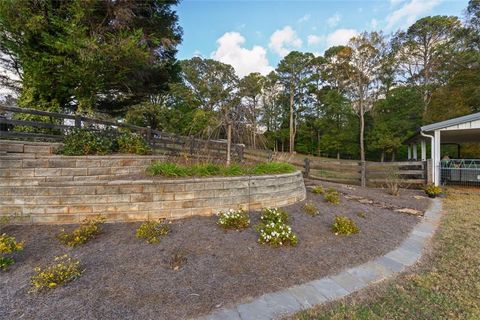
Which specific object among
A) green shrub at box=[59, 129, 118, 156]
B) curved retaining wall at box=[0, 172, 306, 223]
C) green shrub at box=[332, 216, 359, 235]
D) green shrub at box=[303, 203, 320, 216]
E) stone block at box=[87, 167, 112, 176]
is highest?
green shrub at box=[59, 129, 118, 156]

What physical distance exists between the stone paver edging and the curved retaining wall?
204 centimetres

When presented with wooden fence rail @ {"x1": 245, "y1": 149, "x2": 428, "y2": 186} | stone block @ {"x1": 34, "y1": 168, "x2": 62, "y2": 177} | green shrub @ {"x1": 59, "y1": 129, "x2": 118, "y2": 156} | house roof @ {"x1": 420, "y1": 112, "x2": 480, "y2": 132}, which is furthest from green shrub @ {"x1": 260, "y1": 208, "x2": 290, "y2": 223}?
house roof @ {"x1": 420, "y1": 112, "x2": 480, "y2": 132}

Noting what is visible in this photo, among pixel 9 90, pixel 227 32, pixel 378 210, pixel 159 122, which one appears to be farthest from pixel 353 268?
pixel 9 90

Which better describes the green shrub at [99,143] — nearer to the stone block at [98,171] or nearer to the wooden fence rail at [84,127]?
the wooden fence rail at [84,127]

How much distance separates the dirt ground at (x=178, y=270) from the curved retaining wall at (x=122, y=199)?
206 mm

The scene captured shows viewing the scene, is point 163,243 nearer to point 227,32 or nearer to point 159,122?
point 227,32

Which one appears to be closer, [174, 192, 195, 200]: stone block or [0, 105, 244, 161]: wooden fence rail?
[174, 192, 195, 200]: stone block

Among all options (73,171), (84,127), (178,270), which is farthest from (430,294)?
(84,127)

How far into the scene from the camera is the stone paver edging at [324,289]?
6.64 feet

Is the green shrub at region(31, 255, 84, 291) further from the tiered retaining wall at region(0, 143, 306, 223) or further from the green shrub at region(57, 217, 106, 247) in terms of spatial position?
the tiered retaining wall at region(0, 143, 306, 223)

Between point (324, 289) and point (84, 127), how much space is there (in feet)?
23.8

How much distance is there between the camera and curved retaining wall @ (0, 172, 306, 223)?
3.61 meters

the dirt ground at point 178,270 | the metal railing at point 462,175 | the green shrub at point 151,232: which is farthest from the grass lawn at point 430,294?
the metal railing at point 462,175

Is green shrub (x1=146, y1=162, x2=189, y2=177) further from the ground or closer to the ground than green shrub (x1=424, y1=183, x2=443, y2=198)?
further from the ground
